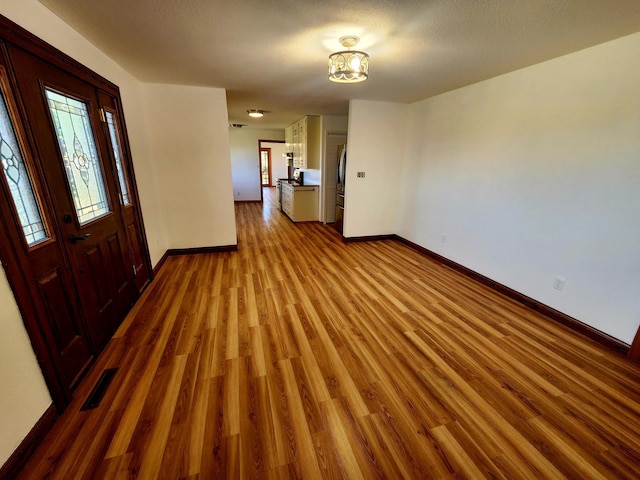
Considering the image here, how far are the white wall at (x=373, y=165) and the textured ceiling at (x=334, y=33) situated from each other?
4.26ft

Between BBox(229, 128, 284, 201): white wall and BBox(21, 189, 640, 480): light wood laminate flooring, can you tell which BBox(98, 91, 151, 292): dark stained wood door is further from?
BBox(229, 128, 284, 201): white wall

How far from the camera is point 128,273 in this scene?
2.63 meters

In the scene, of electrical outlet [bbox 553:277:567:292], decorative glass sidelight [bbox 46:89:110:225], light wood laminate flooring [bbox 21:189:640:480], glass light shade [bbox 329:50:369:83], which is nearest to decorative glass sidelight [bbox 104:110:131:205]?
decorative glass sidelight [bbox 46:89:110:225]

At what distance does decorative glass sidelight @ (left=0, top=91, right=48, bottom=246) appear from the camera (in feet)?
4.32

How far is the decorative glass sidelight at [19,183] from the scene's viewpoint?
1.32 meters

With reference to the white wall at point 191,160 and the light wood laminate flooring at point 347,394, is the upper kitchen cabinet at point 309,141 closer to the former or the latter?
the white wall at point 191,160

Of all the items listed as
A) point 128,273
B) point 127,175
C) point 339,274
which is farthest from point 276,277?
point 127,175

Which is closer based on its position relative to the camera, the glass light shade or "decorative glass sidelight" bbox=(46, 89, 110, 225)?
"decorative glass sidelight" bbox=(46, 89, 110, 225)

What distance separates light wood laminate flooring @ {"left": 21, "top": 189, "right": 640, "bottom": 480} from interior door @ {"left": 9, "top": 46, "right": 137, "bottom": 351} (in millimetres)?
334

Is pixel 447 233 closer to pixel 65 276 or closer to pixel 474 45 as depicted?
pixel 474 45

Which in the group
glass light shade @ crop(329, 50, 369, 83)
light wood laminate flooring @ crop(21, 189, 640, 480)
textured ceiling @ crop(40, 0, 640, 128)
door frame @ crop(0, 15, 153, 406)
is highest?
textured ceiling @ crop(40, 0, 640, 128)

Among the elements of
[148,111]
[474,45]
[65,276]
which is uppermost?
[474,45]

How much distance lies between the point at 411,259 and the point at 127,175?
3.85 metres

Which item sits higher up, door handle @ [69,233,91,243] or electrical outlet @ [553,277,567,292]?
door handle @ [69,233,91,243]
